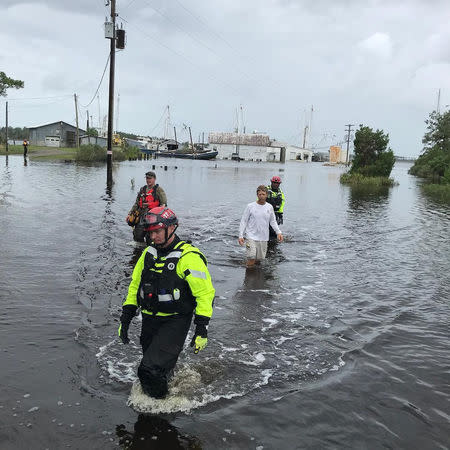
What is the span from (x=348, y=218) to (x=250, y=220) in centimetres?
1266

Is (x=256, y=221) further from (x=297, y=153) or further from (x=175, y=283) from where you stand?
(x=297, y=153)

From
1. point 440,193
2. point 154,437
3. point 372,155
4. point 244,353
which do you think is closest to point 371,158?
point 372,155

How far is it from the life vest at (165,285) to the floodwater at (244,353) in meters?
1.19

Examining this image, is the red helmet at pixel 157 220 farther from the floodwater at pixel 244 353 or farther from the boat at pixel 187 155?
the boat at pixel 187 155

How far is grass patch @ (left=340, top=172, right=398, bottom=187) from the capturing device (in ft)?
149

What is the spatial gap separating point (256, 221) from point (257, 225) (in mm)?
100

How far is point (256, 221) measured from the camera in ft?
34.5

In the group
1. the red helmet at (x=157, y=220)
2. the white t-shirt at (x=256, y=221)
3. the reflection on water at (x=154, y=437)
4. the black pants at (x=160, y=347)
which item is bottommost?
the reflection on water at (x=154, y=437)

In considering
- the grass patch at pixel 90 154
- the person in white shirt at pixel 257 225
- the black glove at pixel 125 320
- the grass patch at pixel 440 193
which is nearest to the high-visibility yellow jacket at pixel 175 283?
the black glove at pixel 125 320

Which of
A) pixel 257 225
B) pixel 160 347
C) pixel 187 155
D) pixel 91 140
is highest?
pixel 91 140

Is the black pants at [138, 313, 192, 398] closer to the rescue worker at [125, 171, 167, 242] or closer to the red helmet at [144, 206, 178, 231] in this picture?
the red helmet at [144, 206, 178, 231]

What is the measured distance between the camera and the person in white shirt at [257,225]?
10.4 metres

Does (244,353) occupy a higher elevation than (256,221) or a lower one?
lower

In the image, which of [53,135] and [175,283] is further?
[53,135]
